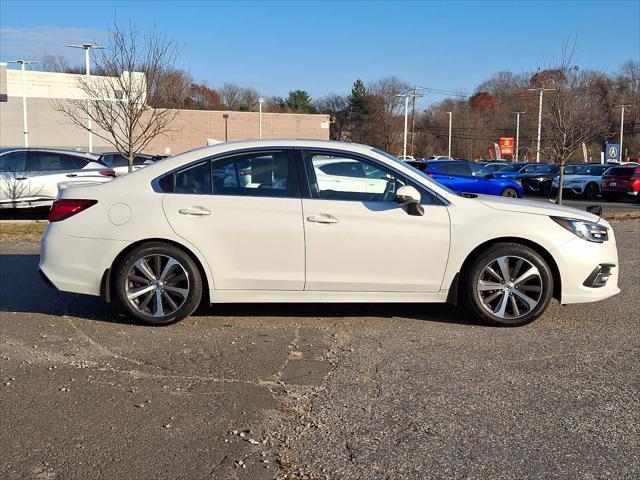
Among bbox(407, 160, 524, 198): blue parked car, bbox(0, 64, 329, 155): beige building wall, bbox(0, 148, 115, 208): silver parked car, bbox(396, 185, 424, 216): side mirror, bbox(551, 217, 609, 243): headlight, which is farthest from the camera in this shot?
bbox(0, 64, 329, 155): beige building wall

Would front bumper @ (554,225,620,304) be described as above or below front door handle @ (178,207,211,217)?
below

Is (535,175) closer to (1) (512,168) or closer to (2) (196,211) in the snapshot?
(1) (512,168)

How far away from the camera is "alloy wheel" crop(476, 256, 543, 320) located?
19.3 ft

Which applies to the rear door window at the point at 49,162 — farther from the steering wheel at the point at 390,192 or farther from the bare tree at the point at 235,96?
the bare tree at the point at 235,96

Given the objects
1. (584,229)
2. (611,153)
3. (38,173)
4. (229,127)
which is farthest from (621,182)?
(229,127)

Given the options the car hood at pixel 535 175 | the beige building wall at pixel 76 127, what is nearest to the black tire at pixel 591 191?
the car hood at pixel 535 175

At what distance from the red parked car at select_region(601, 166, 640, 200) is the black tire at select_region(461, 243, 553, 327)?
73.3 ft

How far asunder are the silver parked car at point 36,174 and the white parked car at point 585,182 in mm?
19806

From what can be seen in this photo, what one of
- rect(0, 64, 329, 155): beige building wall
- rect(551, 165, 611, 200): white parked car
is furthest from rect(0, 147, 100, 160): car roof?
rect(0, 64, 329, 155): beige building wall

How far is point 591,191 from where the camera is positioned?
2817 cm

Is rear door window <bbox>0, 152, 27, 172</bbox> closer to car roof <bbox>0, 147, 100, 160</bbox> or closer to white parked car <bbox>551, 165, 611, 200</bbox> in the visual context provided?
car roof <bbox>0, 147, 100, 160</bbox>

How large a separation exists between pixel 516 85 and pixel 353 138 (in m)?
21.3

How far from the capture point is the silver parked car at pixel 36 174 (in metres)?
14.5

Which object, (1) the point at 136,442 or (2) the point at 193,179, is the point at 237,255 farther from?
(1) the point at 136,442
